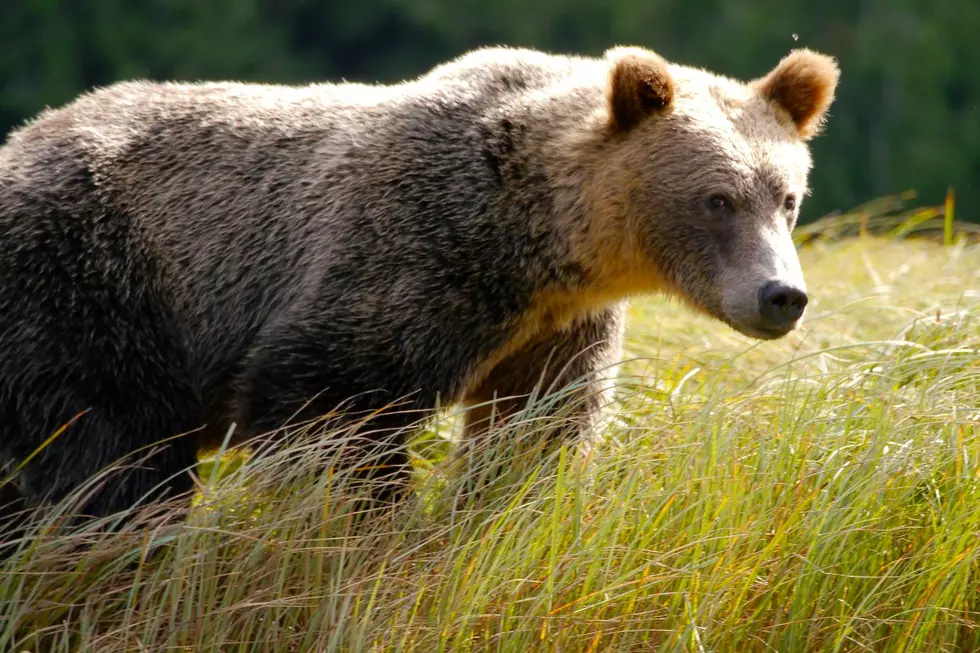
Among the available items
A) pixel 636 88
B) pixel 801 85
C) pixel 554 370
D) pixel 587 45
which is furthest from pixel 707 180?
pixel 587 45

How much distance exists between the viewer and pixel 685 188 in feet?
18.1

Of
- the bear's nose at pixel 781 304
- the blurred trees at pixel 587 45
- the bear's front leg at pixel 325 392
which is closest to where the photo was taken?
the bear's nose at pixel 781 304

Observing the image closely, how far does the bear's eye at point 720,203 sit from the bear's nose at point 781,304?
409mm

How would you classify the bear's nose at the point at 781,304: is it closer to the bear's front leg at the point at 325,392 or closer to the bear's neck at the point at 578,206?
the bear's neck at the point at 578,206

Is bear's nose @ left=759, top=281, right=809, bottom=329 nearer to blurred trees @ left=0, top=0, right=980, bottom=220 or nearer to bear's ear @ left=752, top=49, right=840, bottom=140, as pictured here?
bear's ear @ left=752, top=49, right=840, bottom=140

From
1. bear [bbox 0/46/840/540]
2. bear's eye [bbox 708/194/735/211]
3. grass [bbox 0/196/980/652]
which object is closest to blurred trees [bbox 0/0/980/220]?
bear [bbox 0/46/840/540]

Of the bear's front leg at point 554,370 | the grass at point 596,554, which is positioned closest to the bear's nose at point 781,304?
the grass at point 596,554

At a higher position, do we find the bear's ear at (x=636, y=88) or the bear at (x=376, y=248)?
the bear's ear at (x=636, y=88)

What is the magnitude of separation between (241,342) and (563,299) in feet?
4.36

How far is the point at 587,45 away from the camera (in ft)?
96.5

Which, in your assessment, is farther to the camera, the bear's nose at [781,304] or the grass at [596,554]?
the bear's nose at [781,304]

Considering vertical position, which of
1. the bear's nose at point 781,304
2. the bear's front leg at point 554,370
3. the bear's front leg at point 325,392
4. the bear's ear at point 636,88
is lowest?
the bear's front leg at point 554,370

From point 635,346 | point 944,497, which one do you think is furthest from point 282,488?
point 635,346

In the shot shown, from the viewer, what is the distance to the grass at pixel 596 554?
14.9 ft
